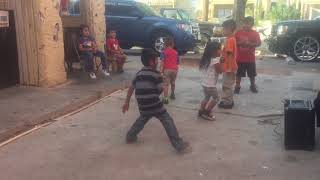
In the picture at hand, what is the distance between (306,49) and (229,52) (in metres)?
8.14

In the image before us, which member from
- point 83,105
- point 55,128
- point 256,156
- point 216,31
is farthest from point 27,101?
point 216,31

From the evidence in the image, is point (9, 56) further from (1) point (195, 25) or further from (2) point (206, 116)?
(1) point (195, 25)

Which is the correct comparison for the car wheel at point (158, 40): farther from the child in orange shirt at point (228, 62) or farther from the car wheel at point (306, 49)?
the child in orange shirt at point (228, 62)

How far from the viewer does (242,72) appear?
9609 millimetres

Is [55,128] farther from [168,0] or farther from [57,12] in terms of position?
[168,0]

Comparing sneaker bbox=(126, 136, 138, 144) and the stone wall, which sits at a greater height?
the stone wall

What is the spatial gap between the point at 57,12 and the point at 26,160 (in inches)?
187

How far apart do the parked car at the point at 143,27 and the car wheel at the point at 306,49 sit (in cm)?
327

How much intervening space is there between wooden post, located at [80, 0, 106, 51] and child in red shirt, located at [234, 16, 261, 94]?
145 inches

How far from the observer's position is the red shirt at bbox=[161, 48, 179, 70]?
862 cm

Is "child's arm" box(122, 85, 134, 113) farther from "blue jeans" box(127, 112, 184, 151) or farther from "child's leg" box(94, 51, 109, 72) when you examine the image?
"child's leg" box(94, 51, 109, 72)

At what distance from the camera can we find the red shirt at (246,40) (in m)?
9.44

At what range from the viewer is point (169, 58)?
341 inches

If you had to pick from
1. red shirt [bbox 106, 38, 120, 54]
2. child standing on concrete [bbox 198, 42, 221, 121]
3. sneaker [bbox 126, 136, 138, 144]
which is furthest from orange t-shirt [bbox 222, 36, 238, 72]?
red shirt [bbox 106, 38, 120, 54]
